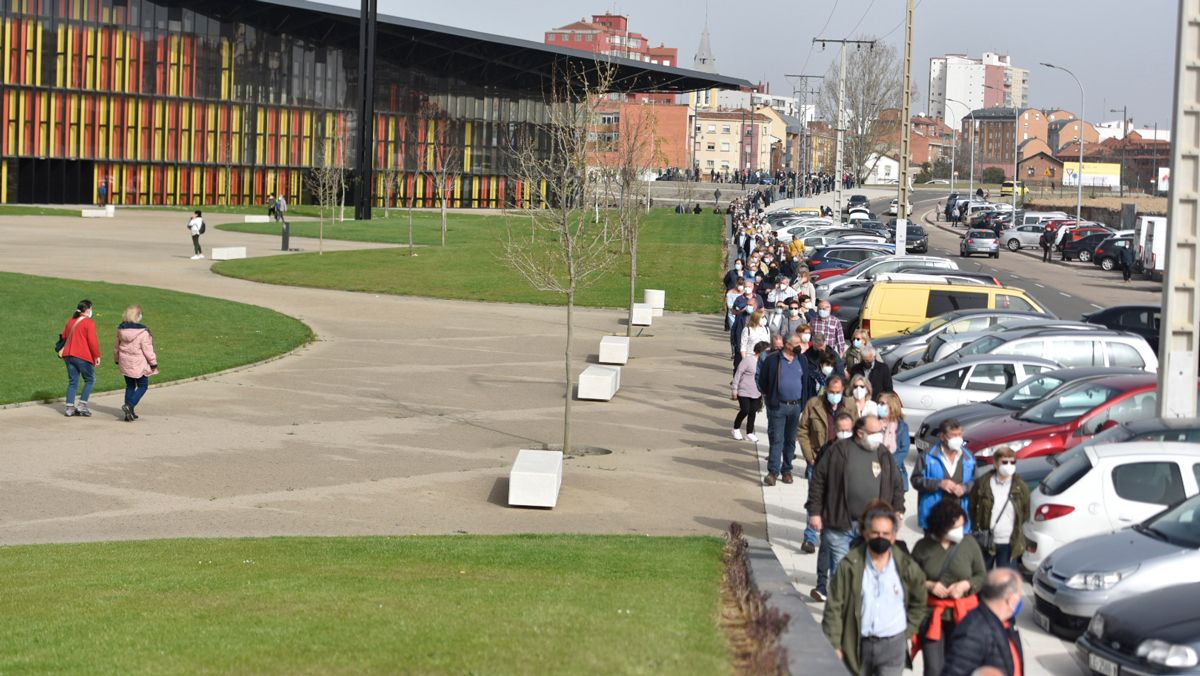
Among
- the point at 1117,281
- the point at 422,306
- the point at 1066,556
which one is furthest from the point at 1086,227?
the point at 1066,556

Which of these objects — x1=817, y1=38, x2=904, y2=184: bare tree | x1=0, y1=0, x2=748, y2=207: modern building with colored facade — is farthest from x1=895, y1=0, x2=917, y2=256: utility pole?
x1=817, y1=38, x2=904, y2=184: bare tree

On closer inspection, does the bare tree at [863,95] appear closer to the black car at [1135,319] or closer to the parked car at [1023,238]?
the parked car at [1023,238]

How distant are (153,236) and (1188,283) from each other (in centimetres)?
5336

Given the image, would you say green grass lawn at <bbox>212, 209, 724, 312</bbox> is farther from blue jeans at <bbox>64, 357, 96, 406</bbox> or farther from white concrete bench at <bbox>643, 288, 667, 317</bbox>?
blue jeans at <bbox>64, 357, 96, 406</bbox>

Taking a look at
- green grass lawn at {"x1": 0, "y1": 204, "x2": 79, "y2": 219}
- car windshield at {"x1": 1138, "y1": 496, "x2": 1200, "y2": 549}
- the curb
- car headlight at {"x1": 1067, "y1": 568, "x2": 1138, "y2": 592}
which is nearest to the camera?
the curb

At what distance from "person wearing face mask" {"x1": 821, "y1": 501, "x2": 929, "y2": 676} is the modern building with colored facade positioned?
71859mm

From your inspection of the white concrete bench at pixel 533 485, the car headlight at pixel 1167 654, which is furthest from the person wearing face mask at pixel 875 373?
the car headlight at pixel 1167 654

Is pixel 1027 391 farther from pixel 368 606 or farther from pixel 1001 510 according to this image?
pixel 368 606

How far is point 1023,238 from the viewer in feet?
261

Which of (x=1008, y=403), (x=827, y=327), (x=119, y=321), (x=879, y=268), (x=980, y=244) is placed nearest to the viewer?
(x=1008, y=403)

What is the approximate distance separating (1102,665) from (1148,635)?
0.48 m

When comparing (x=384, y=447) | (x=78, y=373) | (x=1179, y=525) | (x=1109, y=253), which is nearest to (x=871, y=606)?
(x=1179, y=525)

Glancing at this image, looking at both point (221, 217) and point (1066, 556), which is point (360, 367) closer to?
point (1066, 556)

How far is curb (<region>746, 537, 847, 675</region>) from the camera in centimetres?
813
